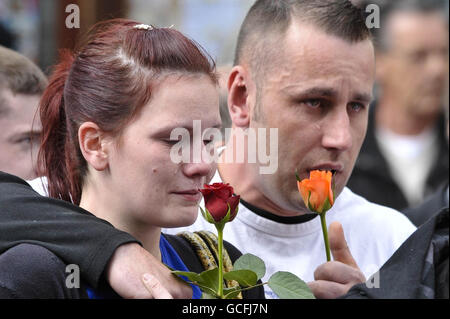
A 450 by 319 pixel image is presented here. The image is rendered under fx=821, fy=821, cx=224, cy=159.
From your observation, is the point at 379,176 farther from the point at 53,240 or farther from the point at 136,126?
the point at 53,240

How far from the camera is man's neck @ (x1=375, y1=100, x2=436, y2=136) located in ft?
17.1

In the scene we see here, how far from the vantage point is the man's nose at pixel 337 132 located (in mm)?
2369

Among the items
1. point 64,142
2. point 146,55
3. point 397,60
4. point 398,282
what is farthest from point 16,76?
point 397,60

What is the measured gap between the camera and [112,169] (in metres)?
1.87

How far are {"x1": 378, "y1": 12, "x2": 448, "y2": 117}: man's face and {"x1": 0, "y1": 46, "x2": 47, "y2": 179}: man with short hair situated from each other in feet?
9.43

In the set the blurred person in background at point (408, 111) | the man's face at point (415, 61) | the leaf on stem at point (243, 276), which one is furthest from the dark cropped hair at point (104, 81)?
the man's face at point (415, 61)

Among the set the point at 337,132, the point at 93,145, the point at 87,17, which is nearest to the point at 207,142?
the point at 93,145

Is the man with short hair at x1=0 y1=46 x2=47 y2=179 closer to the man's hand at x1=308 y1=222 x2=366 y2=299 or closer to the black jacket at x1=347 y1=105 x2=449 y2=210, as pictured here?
the man's hand at x1=308 y1=222 x2=366 y2=299

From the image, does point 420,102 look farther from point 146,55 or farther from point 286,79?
point 146,55

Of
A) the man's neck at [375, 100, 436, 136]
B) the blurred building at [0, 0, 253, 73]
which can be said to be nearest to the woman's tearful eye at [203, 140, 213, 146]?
the man's neck at [375, 100, 436, 136]

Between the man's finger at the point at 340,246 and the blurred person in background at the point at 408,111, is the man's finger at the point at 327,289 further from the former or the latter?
the blurred person in background at the point at 408,111

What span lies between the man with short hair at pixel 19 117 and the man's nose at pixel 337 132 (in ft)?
2.91

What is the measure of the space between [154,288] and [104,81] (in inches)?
21.1

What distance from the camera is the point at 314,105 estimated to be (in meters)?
2.46
